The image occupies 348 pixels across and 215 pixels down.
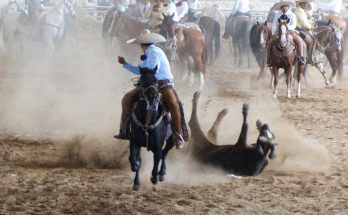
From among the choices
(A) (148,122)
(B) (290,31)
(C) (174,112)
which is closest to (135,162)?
(A) (148,122)

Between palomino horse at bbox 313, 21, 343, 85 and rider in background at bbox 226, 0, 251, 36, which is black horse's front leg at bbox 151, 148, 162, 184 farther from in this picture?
rider in background at bbox 226, 0, 251, 36

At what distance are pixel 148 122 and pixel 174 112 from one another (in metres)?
0.36

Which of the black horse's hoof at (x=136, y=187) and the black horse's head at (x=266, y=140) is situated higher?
the black horse's head at (x=266, y=140)

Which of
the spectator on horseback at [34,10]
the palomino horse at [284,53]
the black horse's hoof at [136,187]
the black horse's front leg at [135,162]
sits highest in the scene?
the spectator on horseback at [34,10]

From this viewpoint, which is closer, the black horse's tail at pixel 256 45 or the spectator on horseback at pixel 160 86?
the spectator on horseback at pixel 160 86

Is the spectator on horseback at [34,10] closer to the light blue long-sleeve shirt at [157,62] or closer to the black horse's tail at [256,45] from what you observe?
the black horse's tail at [256,45]

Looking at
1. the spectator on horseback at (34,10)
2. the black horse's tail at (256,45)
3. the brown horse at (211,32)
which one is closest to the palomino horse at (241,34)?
the brown horse at (211,32)

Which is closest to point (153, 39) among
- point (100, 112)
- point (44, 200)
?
point (44, 200)

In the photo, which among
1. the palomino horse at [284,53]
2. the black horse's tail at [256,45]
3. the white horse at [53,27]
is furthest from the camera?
the white horse at [53,27]

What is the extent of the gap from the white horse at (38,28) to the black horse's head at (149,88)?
19.2 metres

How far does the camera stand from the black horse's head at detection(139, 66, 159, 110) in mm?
8312

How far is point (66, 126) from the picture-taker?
13.4 m

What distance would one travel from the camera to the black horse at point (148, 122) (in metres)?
8.34

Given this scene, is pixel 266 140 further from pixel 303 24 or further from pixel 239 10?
pixel 239 10
